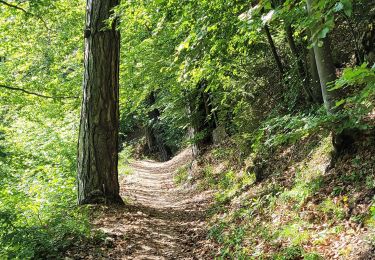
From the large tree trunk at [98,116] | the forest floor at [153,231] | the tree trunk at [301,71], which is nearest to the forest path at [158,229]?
the forest floor at [153,231]

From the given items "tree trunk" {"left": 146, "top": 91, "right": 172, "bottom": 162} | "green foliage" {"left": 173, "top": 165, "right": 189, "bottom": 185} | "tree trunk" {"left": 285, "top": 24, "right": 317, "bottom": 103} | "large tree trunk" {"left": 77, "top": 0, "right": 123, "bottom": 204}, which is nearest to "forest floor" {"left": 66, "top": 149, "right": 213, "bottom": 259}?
"large tree trunk" {"left": 77, "top": 0, "right": 123, "bottom": 204}

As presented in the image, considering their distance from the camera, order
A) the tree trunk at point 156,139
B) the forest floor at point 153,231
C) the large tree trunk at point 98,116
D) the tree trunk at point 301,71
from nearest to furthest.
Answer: the forest floor at point 153,231, the tree trunk at point 301,71, the large tree trunk at point 98,116, the tree trunk at point 156,139

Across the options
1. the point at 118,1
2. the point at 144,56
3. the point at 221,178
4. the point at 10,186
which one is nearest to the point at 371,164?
the point at 221,178

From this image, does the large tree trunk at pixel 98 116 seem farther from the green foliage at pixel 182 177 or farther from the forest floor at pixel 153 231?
the green foliage at pixel 182 177

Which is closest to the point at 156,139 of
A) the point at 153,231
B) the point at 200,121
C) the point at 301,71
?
the point at 200,121

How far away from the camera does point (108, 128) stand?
788 cm

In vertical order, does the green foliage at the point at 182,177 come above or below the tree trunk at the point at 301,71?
below

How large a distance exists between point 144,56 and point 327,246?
33.4 feet

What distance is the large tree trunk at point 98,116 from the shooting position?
7688 mm

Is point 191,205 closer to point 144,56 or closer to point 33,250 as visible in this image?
point 33,250

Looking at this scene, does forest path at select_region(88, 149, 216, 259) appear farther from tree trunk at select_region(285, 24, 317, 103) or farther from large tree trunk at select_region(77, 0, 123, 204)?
tree trunk at select_region(285, 24, 317, 103)

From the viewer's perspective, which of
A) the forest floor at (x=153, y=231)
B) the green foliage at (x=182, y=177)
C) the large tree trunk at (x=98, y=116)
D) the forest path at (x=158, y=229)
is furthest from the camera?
the green foliage at (x=182, y=177)

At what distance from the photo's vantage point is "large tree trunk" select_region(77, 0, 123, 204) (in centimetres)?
769

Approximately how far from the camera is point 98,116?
775 cm
